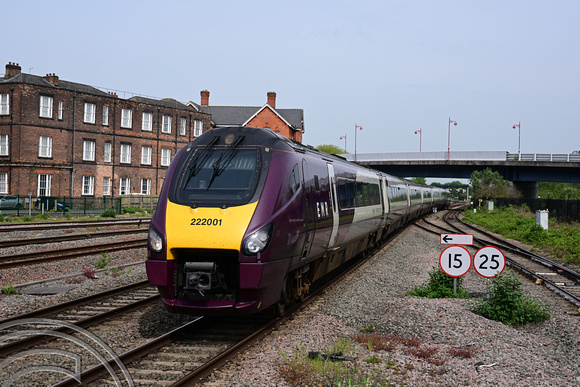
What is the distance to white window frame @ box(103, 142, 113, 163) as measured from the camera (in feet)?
147

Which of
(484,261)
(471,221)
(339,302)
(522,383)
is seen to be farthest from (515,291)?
(471,221)

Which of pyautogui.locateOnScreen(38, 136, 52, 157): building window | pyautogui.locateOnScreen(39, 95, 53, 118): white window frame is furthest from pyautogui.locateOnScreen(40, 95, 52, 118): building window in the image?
pyautogui.locateOnScreen(38, 136, 52, 157): building window

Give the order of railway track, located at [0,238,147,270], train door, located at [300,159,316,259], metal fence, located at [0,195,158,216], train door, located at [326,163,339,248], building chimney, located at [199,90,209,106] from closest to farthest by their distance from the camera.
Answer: train door, located at [300,159,316,259]
train door, located at [326,163,339,248]
railway track, located at [0,238,147,270]
metal fence, located at [0,195,158,216]
building chimney, located at [199,90,209,106]

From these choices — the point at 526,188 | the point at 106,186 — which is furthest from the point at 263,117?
the point at 526,188

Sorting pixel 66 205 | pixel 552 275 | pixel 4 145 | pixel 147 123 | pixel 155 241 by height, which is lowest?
pixel 552 275

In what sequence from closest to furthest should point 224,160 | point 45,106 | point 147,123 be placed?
point 224,160 → point 45,106 → point 147,123

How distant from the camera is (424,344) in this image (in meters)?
7.57

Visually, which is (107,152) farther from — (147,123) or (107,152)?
(147,123)

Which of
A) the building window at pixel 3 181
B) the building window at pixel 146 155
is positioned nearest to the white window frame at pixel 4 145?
the building window at pixel 3 181

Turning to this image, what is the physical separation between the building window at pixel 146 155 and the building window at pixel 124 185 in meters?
2.47

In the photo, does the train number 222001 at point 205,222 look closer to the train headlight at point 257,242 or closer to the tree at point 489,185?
the train headlight at point 257,242

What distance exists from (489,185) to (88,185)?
3963 centimetres

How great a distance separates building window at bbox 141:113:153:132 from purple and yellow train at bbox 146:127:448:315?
40.7 m

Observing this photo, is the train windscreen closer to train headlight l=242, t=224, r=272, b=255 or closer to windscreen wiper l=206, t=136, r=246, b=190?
windscreen wiper l=206, t=136, r=246, b=190
